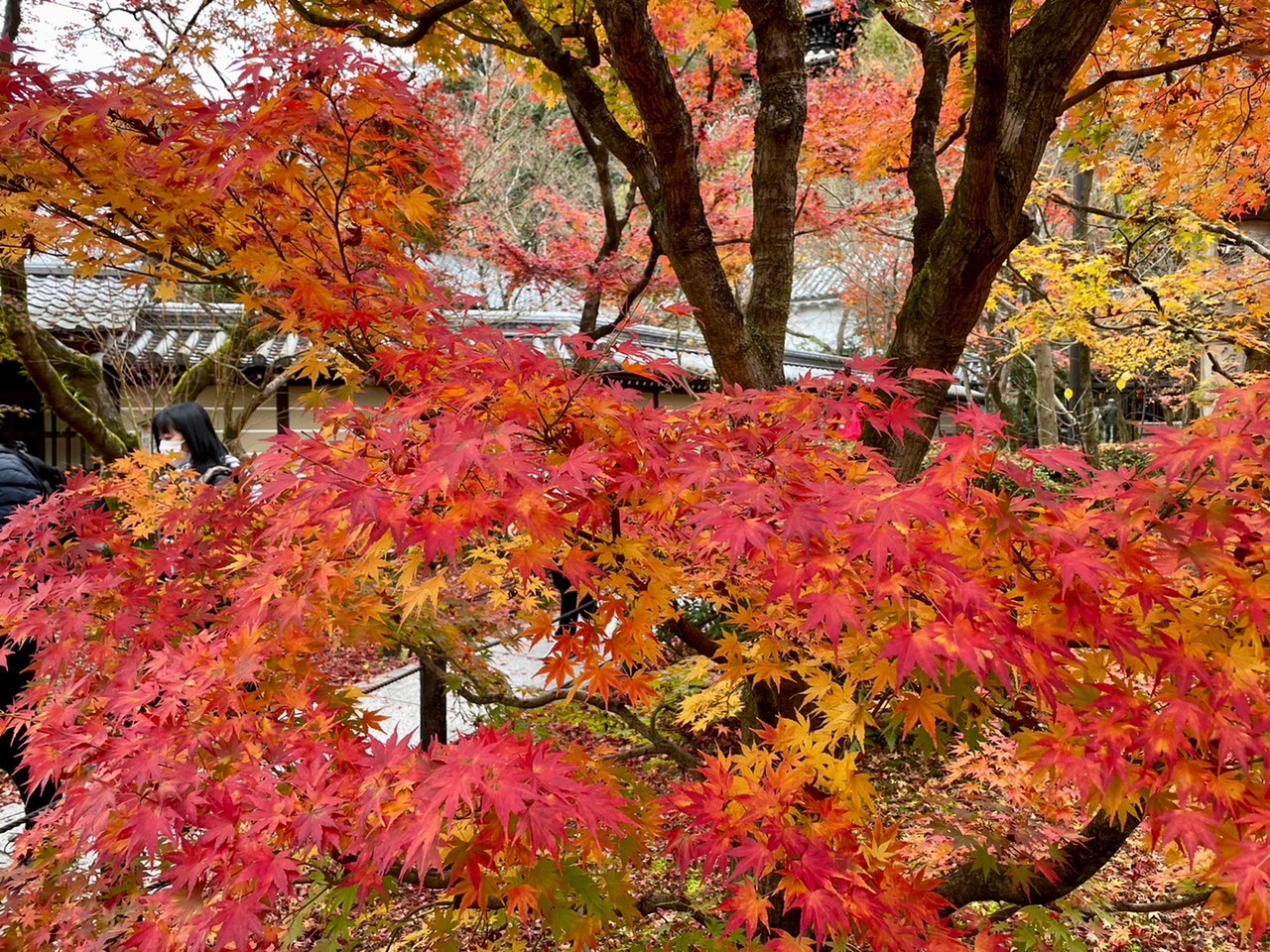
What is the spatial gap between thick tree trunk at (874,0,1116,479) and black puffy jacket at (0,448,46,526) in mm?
3599

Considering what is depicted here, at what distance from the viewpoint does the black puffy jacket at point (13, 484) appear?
3.37 meters

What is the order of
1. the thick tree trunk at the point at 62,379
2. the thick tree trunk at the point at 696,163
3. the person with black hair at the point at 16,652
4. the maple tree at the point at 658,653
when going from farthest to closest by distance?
the thick tree trunk at the point at 62,379, the person with black hair at the point at 16,652, the thick tree trunk at the point at 696,163, the maple tree at the point at 658,653

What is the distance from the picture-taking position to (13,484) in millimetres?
3396

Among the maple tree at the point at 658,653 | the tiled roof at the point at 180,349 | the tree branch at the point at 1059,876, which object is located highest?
the tiled roof at the point at 180,349

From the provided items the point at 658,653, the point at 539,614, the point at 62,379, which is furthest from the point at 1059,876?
the point at 62,379

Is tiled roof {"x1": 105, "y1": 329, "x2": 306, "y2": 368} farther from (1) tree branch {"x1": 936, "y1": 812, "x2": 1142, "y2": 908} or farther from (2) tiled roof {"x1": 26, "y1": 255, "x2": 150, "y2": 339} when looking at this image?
(1) tree branch {"x1": 936, "y1": 812, "x2": 1142, "y2": 908}

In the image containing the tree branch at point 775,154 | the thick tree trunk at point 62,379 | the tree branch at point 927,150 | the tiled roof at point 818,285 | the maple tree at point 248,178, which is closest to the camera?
the maple tree at point 248,178

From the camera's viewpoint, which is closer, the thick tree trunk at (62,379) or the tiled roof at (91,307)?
the thick tree trunk at (62,379)

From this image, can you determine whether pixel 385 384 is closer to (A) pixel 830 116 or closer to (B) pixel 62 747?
(B) pixel 62 747

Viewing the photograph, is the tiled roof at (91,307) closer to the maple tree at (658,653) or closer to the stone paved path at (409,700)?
the stone paved path at (409,700)

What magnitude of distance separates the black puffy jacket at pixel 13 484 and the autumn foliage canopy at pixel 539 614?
101 cm

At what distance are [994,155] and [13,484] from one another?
399cm

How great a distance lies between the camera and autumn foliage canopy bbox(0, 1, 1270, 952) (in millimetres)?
1437

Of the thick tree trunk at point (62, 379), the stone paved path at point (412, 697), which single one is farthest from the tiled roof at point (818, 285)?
the thick tree trunk at point (62, 379)
